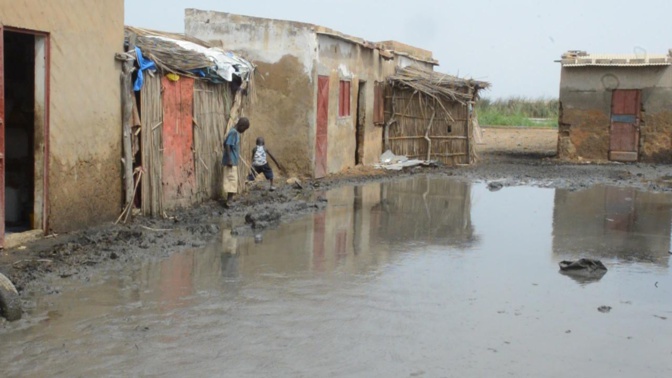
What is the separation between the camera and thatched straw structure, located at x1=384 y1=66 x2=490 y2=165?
22.4 m

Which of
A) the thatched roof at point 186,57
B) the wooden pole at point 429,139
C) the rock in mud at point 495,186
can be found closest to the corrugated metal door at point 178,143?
the thatched roof at point 186,57

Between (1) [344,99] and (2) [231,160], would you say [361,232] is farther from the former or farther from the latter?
(1) [344,99]

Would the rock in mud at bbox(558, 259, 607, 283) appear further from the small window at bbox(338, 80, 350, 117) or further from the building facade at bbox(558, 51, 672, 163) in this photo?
the building facade at bbox(558, 51, 672, 163)

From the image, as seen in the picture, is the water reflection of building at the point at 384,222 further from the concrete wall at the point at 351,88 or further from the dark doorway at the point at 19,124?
the dark doorway at the point at 19,124

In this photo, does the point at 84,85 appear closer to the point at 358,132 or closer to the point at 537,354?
the point at 537,354

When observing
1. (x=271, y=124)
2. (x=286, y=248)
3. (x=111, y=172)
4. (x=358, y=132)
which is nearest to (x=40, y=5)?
(x=111, y=172)

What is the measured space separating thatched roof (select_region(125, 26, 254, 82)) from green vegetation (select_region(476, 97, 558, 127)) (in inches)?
1150

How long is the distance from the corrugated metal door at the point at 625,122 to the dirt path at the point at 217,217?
0.82 m

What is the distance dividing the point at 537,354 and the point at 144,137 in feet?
21.1

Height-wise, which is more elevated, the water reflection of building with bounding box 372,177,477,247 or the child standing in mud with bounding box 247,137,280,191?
the child standing in mud with bounding box 247,137,280,191

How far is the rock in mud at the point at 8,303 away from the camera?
584 cm

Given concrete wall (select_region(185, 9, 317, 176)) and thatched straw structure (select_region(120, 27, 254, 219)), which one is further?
concrete wall (select_region(185, 9, 317, 176))

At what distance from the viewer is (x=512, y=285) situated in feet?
25.0

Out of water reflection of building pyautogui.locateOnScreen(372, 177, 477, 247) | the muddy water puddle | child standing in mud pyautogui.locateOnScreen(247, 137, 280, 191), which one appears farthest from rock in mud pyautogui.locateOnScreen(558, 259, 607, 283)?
child standing in mud pyautogui.locateOnScreen(247, 137, 280, 191)
